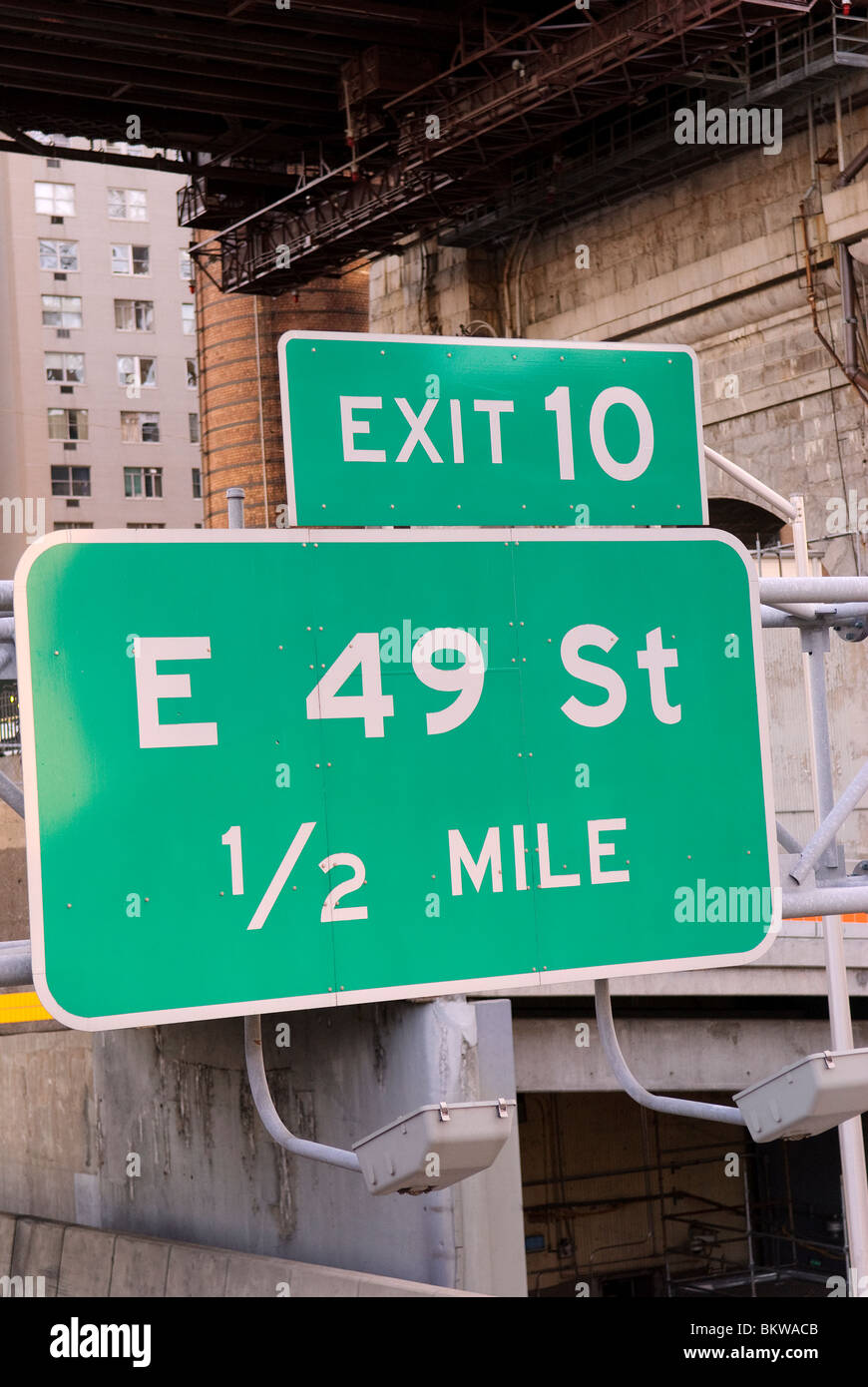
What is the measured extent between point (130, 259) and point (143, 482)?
378 inches

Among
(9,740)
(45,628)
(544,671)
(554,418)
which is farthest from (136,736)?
(9,740)

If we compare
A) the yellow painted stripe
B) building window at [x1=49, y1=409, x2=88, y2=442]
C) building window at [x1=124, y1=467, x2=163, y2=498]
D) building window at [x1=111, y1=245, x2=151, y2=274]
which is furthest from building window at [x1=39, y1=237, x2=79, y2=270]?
the yellow painted stripe

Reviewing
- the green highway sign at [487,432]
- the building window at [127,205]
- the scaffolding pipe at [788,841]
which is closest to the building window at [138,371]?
the building window at [127,205]

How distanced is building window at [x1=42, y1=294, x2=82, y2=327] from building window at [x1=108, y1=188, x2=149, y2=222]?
4301 mm

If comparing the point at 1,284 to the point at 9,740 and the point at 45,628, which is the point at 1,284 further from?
the point at 45,628

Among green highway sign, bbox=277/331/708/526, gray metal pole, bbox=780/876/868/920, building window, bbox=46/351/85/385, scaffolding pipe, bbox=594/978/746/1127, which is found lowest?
scaffolding pipe, bbox=594/978/746/1127

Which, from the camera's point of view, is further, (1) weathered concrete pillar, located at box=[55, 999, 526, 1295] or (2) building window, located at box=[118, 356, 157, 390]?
(2) building window, located at box=[118, 356, 157, 390]

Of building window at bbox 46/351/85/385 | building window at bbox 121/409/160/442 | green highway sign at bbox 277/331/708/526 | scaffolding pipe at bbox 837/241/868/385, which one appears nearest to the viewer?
green highway sign at bbox 277/331/708/526

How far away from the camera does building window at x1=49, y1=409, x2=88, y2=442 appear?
66.3 m

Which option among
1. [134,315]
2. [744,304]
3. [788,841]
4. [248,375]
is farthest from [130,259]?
[788,841]

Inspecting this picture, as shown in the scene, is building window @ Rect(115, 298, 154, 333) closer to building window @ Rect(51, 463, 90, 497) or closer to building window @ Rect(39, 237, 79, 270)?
building window @ Rect(39, 237, 79, 270)

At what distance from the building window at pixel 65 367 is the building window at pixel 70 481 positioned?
3733 mm

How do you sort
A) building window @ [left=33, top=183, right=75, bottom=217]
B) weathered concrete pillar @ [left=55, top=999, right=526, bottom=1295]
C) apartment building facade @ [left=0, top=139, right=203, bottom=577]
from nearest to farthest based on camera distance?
weathered concrete pillar @ [left=55, top=999, right=526, bottom=1295]
apartment building facade @ [left=0, top=139, right=203, bottom=577]
building window @ [left=33, top=183, right=75, bottom=217]

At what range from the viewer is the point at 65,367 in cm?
6731
